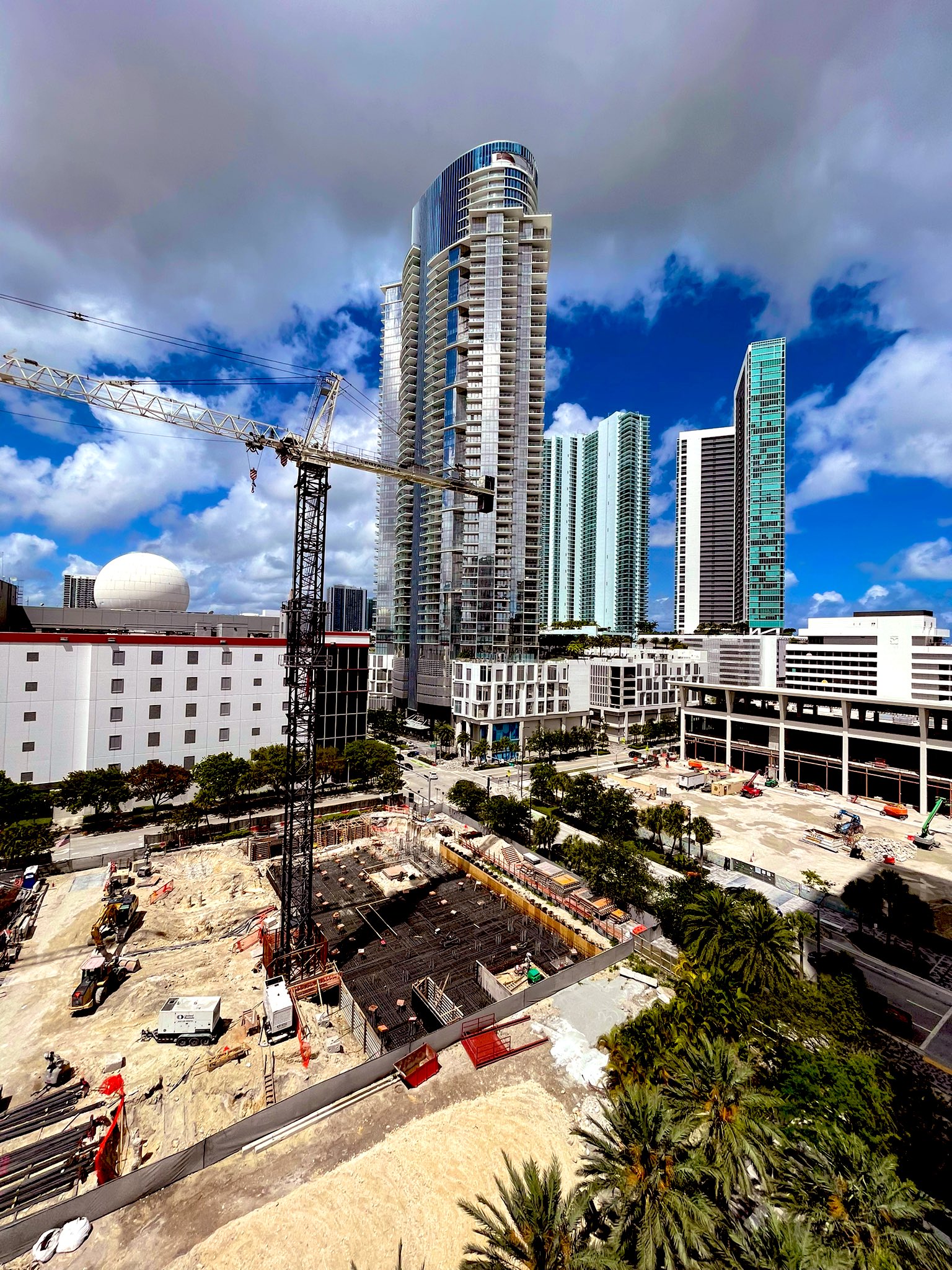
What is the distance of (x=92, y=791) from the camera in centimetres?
4381

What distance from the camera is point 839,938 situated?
103ft

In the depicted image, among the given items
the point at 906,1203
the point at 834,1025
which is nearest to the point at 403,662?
the point at 834,1025

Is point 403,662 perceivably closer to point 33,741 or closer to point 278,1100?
point 33,741

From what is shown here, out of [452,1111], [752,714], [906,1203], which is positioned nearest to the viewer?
[906,1203]

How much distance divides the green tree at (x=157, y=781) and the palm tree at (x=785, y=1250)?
49512 mm

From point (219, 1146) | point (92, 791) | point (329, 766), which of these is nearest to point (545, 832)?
point (329, 766)

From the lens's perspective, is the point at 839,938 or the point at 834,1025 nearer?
the point at 834,1025

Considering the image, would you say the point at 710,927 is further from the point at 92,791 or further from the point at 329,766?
the point at 92,791

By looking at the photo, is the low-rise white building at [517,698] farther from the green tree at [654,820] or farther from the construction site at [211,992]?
the construction site at [211,992]

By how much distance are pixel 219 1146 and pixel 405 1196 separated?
630 centimetres

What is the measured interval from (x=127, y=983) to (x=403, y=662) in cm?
7839

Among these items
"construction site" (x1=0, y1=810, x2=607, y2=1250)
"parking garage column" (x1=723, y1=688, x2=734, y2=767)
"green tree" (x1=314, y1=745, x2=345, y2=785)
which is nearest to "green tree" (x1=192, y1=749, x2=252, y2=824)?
"green tree" (x1=314, y1=745, x2=345, y2=785)

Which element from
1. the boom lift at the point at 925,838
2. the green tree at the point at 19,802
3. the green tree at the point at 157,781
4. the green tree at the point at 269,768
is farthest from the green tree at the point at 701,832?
the green tree at the point at 19,802

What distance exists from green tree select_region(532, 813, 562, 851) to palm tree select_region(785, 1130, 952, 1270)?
27.6m
